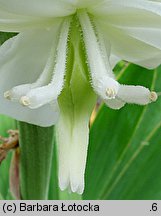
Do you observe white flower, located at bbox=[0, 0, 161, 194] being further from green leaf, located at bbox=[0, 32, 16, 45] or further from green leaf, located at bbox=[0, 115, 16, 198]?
green leaf, located at bbox=[0, 115, 16, 198]

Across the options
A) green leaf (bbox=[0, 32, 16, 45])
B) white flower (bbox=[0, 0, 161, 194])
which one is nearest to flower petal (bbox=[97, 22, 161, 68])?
white flower (bbox=[0, 0, 161, 194])

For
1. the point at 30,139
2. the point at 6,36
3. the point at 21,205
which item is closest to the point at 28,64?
the point at 6,36

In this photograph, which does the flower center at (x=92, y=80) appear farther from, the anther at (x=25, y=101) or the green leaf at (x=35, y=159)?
the green leaf at (x=35, y=159)

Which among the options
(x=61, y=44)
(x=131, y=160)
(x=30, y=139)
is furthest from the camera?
(x=131, y=160)

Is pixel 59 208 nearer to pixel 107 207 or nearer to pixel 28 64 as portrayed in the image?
pixel 107 207

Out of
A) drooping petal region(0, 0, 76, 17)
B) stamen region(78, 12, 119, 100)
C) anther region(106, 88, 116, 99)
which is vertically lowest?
anther region(106, 88, 116, 99)

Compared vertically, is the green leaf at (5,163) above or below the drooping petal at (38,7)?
below

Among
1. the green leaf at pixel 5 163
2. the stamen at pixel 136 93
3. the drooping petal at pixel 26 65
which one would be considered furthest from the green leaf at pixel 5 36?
the green leaf at pixel 5 163

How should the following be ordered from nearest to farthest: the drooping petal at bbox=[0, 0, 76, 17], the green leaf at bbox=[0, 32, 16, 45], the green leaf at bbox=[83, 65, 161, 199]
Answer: the drooping petal at bbox=[0, 0, 76, 17] → the green leaf at bbox=[0, 32, 16, 45] → the green leaf at bbox=[83, 65, 161, 199]
